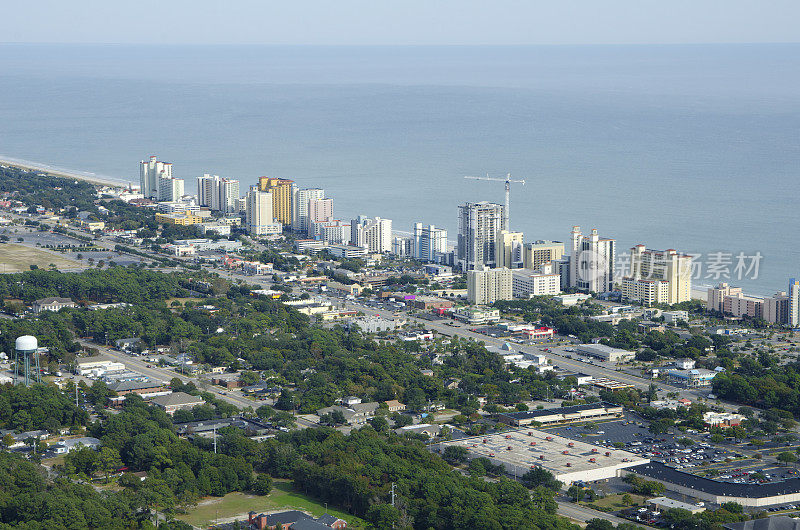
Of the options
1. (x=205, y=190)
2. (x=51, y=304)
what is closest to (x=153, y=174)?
(x=205, y=190)

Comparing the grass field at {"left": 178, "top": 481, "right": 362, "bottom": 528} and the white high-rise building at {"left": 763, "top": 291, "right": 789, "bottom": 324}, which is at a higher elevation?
the white high-rise building at {"left": 763, "top": 291, "right": 789, "bottom": 324}

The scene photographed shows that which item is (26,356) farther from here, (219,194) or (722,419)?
(219,194)

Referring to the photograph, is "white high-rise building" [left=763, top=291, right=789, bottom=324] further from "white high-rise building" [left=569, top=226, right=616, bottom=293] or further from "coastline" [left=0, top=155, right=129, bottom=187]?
"coastline" [left=0, top=155, right=129, bottom=187]

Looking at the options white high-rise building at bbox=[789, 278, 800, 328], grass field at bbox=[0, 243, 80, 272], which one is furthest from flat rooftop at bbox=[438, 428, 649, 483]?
grass field at bbox=[0, 243, 80, 272]

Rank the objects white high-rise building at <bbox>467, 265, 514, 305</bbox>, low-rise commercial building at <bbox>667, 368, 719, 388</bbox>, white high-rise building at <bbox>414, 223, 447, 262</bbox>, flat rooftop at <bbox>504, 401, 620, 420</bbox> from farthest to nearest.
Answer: white high-rise building at <bbox>414, 223, 447, 262</bbox>, white high-rise building at <bbox>467, 265, 514, 305</bbox>, low-rise commercial building at <bbox>667, 368, 719, 388</bbox>, flat rooftop at <bbox>504, 401, 620, 420</bbox>

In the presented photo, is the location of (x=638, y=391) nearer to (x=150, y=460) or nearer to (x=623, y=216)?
(x=150, y=460)

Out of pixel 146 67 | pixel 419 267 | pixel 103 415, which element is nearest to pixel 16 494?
pixel 103 415

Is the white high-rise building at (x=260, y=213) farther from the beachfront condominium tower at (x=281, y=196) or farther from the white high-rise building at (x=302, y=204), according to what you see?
the white high-rise building at (x=302, y=204)
